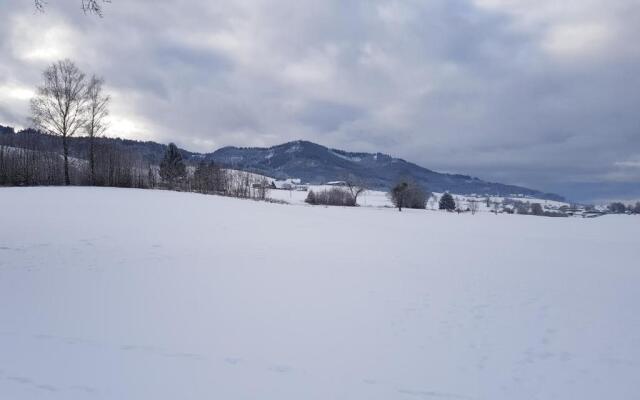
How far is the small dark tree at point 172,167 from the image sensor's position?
5931 cm

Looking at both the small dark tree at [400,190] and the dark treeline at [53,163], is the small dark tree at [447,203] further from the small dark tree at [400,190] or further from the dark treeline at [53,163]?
the dark treeline at [53,163]

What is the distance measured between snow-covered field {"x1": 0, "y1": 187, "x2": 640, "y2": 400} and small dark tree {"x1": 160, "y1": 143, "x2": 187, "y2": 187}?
4607 centimetres

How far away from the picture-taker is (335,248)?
1753 cm

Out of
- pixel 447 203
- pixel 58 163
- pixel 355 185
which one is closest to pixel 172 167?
pixel 58 163

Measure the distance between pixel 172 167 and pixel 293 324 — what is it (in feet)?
200

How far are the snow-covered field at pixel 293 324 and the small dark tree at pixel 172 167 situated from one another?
1814 inches

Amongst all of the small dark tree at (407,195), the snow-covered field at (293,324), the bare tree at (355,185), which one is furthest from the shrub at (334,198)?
the snow-covered field at (293,324)

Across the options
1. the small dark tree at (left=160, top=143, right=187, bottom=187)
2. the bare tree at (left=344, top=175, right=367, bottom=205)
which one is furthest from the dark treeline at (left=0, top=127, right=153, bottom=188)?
the bare tree at (left=344, top=175, right=367, bottom=205)

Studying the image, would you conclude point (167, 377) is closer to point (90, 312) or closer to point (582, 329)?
point (90, 312)

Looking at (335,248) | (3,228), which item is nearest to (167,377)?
(335,248)

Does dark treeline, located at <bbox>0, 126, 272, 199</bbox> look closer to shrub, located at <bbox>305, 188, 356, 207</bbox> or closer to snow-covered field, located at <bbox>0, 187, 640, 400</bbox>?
snow-covered field, located at <bbox>0, 187, 640, 400</bbox>

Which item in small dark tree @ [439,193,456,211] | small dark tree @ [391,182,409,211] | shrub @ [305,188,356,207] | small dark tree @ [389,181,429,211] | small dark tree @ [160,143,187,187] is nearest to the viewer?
small dark tree @ [160,143,187,187]

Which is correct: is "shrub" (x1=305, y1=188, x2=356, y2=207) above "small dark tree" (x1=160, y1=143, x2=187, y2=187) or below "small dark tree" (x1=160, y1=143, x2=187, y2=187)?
below

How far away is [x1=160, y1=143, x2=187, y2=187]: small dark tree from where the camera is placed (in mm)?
59306
